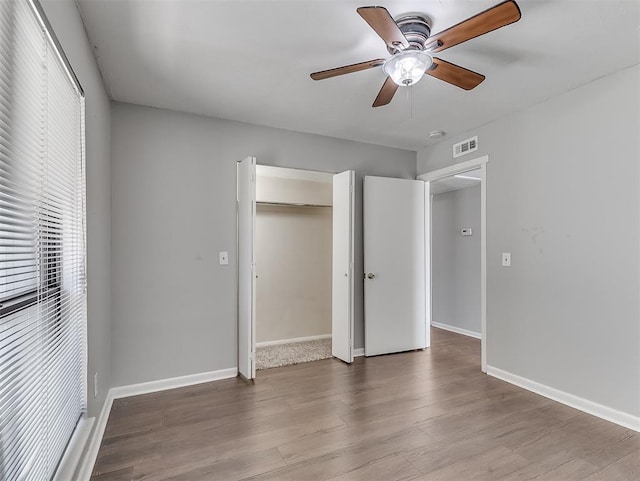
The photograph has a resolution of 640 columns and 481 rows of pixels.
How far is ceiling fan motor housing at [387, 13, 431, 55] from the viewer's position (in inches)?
74.1

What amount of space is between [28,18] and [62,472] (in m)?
1.80

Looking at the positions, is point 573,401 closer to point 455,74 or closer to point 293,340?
point 455,74

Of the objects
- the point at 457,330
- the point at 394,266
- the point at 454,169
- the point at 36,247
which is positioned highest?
the point at 454,169

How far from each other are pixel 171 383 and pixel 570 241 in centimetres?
351

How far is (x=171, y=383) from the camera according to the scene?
311 cm

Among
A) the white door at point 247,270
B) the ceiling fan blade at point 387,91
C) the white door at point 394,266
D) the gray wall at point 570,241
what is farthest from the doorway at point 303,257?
the gray wall at point 570,241

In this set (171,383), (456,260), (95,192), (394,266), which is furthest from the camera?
(456,260)

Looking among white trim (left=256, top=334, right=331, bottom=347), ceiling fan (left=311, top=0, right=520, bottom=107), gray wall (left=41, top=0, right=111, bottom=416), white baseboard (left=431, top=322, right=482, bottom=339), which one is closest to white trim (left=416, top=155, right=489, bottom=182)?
ceiling fan (left=311, top=0, right=520, bottom=107)

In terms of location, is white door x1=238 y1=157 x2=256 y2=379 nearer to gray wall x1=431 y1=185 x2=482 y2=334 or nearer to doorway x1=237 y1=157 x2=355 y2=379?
doorway x1=237 y1=157 x2=355 y2=379

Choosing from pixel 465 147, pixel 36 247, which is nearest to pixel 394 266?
pixel 465 147

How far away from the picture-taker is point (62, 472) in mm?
1542

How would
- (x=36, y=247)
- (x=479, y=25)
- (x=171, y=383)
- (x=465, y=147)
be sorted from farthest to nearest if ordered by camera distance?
(x=465, y=147) < (x=171, y=383) < (x=479, y=25) < (x=36, y=247)

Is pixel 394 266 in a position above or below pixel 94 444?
above

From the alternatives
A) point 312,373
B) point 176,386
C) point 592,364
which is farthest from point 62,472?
point 592,364
